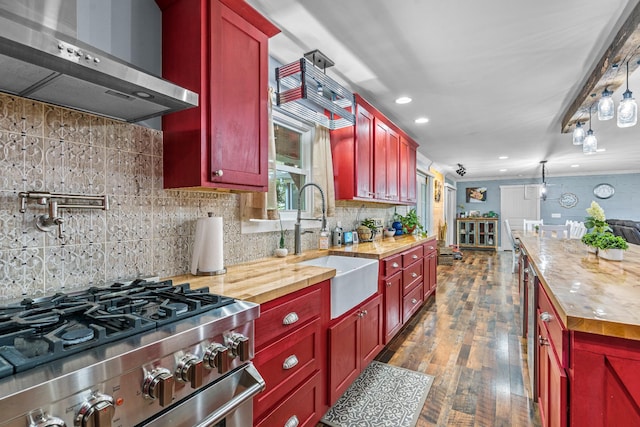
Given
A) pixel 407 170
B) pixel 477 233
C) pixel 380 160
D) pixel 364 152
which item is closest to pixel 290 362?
pixel 364 152

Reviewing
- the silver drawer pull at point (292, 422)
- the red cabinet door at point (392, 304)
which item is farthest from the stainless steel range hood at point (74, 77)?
the red cabinet door at point (392, 304)

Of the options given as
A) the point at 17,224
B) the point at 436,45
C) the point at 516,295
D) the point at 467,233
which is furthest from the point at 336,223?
the point at 467,233

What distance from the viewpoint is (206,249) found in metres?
1.58

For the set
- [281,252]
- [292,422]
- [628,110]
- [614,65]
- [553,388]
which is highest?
[614,65]

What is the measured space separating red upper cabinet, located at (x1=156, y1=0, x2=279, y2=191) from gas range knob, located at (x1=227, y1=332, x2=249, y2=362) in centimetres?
69

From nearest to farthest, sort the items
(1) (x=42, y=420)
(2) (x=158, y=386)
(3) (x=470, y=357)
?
(1) (x=42, y=420)
(2) (x=158, y=386)
(3) (x=470, y=357)

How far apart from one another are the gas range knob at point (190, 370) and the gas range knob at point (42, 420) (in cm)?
26

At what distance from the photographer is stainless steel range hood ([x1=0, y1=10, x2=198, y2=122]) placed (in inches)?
30.7

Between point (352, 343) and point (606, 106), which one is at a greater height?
point (606, 106)

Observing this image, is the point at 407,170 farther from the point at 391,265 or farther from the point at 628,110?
the point at 628,110

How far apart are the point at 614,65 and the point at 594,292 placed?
191 centimetres

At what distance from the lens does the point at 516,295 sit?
4.38 m

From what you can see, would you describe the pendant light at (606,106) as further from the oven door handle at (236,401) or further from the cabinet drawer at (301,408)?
the oven door handle at (236,401)

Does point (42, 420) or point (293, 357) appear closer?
point (42, 420)
